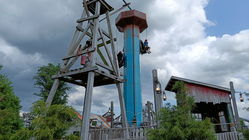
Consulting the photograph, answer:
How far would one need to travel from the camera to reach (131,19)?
761 inches

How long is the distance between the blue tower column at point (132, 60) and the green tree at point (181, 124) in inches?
400

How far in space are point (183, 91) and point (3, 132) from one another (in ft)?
28.1

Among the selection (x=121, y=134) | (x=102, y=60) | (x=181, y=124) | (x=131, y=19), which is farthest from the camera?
(x=131, y=19)

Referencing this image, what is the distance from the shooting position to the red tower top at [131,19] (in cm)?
1905

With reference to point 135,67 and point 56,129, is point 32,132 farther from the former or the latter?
point 135,67

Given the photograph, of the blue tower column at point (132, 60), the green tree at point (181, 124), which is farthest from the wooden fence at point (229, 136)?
the blue tower column at point (132, 60)

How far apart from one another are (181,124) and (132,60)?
1283cm

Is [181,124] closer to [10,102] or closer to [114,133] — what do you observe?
[114,133]

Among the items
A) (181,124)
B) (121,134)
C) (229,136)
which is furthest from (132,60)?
(181,124)

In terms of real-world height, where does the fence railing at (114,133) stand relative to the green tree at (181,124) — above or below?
below

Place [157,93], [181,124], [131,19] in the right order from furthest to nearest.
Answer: [131,19]
[157,93]
[181,124]

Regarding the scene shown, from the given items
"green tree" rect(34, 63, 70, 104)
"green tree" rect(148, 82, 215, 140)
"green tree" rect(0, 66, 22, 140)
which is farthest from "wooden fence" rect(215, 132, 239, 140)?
"green tree" rect(34, 63, 70, 104)

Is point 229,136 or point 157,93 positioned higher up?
point 157,93

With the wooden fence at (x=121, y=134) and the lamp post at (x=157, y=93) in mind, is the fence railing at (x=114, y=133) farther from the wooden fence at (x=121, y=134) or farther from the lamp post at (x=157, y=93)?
the lamp post at (x=157, y=93)
